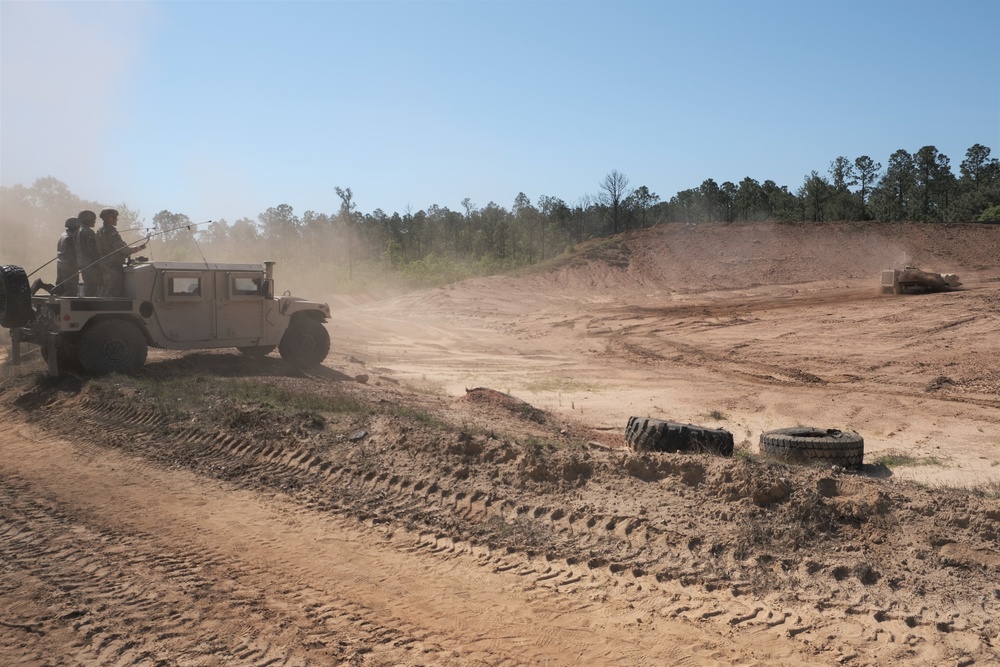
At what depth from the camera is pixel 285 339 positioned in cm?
1514

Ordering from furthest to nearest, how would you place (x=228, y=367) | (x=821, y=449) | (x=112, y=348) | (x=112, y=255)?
(x=228, y=367) → (x=112, y=255) → (x=112, y=348) → (x=821, y=449)

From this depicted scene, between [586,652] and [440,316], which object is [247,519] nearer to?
[586,652]

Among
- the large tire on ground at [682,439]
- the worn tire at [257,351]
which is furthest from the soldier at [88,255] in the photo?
the large tire on ground at [682,439]

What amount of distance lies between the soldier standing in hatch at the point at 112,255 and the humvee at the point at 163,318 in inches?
6.1

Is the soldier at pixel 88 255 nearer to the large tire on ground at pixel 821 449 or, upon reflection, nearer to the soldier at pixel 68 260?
the soldier at pixel 68 260

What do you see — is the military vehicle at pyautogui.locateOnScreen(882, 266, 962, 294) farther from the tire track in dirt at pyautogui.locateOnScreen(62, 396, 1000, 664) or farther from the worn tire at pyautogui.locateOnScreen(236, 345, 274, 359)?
the tire track in dirt at pyautogui.locateOnScreen(62, 396, 1000, 664)

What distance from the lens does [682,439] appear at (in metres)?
8.62

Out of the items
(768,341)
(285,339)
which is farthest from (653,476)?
(768,341)

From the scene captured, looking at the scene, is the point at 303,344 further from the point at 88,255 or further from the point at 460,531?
the point at 460,531

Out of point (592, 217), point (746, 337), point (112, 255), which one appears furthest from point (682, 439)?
point (592, 217)

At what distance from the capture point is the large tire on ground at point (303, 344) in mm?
15172

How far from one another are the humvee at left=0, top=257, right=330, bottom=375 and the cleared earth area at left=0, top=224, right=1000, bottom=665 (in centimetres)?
60

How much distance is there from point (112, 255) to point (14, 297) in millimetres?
1581

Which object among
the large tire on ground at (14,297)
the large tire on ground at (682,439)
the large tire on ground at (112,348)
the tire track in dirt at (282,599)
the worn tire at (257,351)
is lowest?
the tire track in dirt at (282,599)
